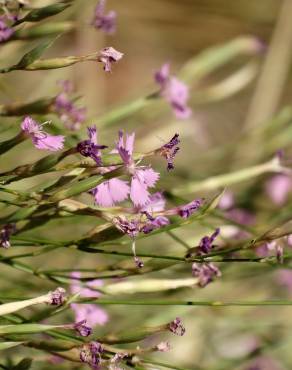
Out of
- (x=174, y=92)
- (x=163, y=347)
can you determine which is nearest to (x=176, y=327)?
(x=163, y=347)

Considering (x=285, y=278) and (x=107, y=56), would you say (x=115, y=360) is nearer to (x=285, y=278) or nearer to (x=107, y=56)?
(x=107, y=56)

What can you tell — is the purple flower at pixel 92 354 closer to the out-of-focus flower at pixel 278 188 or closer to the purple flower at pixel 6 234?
the purple flower at pixel 6 234

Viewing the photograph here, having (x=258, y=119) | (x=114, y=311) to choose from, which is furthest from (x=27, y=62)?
(x=258, y=119)

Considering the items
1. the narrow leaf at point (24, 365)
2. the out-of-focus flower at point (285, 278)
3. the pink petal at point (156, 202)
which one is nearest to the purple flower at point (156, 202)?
the pink petal at point (156, 202)

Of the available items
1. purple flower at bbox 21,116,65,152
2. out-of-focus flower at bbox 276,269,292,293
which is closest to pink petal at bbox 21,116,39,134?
purple flower at bbox 21,116,65,152

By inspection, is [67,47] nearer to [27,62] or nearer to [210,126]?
[210,126]
